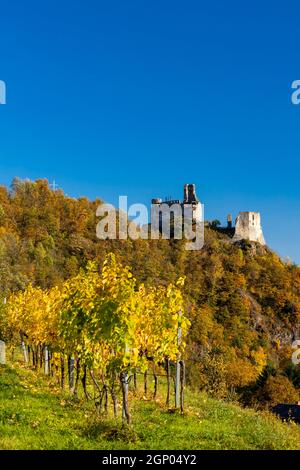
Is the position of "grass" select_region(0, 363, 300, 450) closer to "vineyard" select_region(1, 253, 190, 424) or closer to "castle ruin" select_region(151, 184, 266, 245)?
"vineyard" select_region(1, 253, 190, 424)

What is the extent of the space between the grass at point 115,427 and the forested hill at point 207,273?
52.0 m

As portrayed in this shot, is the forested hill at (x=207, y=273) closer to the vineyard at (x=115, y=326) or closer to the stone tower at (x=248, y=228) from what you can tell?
the stone tower at (x=248, y=228)

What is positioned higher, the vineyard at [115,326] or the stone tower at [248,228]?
the stone tower at [248,228]

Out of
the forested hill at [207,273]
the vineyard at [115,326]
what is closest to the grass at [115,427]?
the vineyard at [115,326]

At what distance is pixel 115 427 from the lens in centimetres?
1295

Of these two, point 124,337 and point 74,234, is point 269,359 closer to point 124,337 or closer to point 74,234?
point 74,234

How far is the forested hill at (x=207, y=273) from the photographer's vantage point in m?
75.1

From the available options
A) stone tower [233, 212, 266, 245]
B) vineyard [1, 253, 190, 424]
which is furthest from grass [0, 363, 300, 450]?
stone tower [233, 212, 266, 245]

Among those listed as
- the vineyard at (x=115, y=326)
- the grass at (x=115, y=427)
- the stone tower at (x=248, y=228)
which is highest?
the stone tower at (x=248, y=228)

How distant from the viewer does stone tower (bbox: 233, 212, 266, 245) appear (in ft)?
416

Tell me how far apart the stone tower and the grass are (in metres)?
110

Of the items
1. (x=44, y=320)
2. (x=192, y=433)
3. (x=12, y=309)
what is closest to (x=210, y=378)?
(x=12, y=309)

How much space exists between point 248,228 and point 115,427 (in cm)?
11664

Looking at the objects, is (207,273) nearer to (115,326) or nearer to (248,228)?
(248,228)
